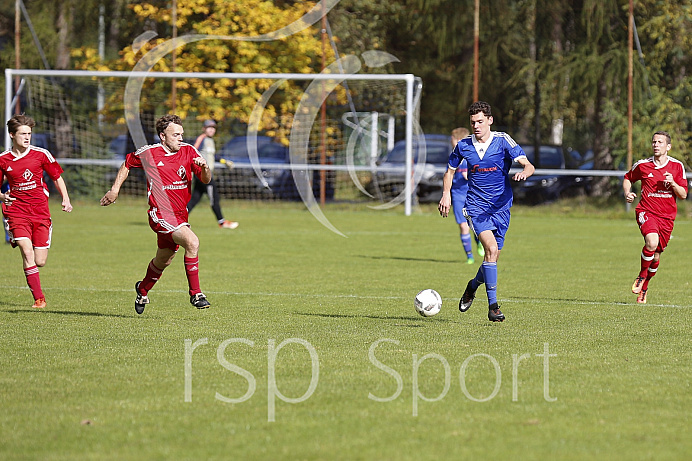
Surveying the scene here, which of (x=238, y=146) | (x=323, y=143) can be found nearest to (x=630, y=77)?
(x=323, y=143)

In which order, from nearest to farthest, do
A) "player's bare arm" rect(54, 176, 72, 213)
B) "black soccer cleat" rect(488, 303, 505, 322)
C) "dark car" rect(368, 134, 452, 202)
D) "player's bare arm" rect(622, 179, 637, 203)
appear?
"black soccer cleat" rect(488, 303, 505, 322) → "player's bare arm" rect(54, 176, 72, 213) → "player's bare arm" rect(622, 179, 637, 203) → "dark car" rect(368, 134, 452, 202)

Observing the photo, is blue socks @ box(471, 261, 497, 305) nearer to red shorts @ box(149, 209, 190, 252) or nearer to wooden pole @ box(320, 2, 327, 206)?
red shorts @ box(149, 209, 190, 252)

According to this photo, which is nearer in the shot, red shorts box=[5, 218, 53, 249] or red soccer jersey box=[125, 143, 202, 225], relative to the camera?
red soccer jersey box=[125, 143, 202, 225]

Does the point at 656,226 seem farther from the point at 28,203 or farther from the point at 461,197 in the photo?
the point at 28,203

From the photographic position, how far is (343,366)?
22.4 ft

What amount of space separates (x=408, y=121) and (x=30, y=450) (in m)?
20.5

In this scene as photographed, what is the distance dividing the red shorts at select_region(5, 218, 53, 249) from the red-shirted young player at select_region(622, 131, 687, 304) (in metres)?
6.11

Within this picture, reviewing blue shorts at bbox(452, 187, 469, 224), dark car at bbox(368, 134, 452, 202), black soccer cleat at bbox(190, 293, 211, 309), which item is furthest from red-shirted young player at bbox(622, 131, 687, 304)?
dark car at bbox(368, 134, 452, 202)

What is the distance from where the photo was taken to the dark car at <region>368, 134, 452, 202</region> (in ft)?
86.6

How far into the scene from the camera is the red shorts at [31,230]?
9.99 m

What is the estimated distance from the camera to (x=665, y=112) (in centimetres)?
2462

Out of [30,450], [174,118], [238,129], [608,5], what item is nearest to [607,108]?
[608,5]

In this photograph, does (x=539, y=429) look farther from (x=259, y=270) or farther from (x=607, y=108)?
(x=607, y=108)

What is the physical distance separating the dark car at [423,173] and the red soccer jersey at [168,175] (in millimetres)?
16531
